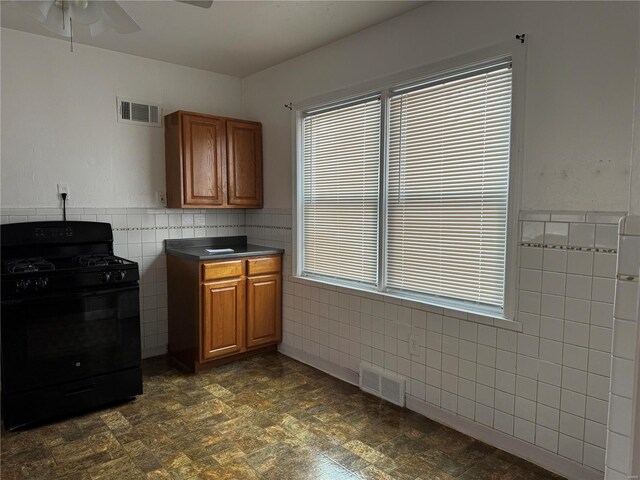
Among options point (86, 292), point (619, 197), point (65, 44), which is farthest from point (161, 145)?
point (619, 197)

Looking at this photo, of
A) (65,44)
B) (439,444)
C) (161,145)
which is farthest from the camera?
(161,145)

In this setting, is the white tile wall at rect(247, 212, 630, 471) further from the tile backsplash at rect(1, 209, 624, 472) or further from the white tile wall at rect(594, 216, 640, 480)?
the white tile wall at rect(594, 216, 640, 480)

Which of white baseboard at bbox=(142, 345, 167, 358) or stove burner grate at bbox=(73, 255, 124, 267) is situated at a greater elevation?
stove burner grate at bbox=(73, 255, 124, 267)

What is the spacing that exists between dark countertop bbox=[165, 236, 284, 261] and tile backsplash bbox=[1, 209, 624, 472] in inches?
21.0

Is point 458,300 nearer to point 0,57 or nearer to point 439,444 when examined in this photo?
point 439,444

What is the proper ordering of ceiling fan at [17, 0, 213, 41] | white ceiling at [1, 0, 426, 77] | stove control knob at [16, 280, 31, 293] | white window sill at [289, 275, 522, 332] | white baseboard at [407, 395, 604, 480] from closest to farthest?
1. ceiling fan at [17, 0, 213, 41]
2. white baseboard at [407, 395, 604, 480]
3. white window sill at [289, 275, 522, 332]
4. stove control knob at [16, 280, 31, 293]
5. white ceiling at [1, 0, 426, 77]

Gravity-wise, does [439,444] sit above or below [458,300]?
below

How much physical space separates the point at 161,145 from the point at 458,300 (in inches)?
107

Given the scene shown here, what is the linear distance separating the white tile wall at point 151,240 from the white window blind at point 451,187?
6.29 feet

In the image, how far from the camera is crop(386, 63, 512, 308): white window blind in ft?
7.95

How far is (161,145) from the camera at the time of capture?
12.5ft

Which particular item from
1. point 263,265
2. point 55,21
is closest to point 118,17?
point 55,21

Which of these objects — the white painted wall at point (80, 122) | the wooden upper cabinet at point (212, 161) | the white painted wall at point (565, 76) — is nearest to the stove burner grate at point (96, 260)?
the white painted wall at point (80, 122)

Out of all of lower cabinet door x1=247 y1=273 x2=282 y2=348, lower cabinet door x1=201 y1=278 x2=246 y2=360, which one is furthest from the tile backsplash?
lower cabinet door x1=201 y1=278 x2=246 y2=360
